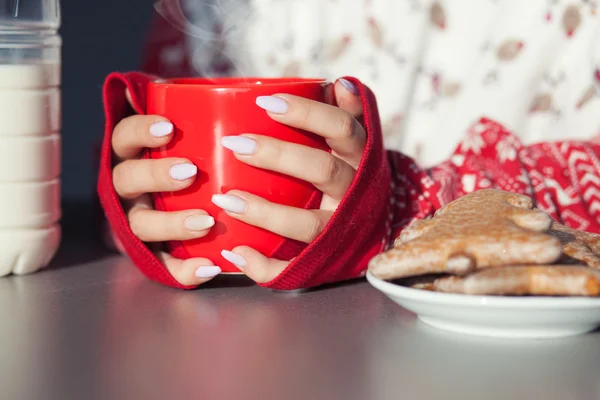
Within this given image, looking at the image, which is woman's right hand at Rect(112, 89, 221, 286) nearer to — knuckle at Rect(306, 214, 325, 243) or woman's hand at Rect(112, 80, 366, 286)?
woman's hand at Rect(112, 80, 366, 286)

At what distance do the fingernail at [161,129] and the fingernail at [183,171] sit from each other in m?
0.04

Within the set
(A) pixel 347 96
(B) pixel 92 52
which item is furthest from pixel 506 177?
(B) pixel 92 52

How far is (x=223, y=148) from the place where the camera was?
30.9 inches

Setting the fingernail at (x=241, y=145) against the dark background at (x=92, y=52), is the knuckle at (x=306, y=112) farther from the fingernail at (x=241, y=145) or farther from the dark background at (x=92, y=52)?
the dark background at (x=92, y=52)

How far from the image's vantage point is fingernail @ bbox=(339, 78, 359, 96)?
88 cm

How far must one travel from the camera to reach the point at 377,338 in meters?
0.69

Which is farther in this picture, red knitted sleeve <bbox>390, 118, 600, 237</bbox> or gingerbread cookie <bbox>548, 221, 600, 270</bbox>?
red knitted sleeve <bbox>390, 118, 600, 237</bbox>

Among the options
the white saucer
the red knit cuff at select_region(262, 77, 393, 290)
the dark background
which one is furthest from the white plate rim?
the dark background

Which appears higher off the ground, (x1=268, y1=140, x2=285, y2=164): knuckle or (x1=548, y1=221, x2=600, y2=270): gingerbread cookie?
(x1=268, y1=140, x2=285, y2=164): knuckle

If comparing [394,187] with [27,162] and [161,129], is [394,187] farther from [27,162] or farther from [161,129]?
[27,162]

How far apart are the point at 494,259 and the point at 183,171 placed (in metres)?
0.33

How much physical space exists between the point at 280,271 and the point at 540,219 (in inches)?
11.3

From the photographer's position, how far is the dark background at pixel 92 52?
1.82 m

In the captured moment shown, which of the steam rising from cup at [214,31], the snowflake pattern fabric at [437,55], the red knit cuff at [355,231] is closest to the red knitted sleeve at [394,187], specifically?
the red knit cuff at [355,231]
